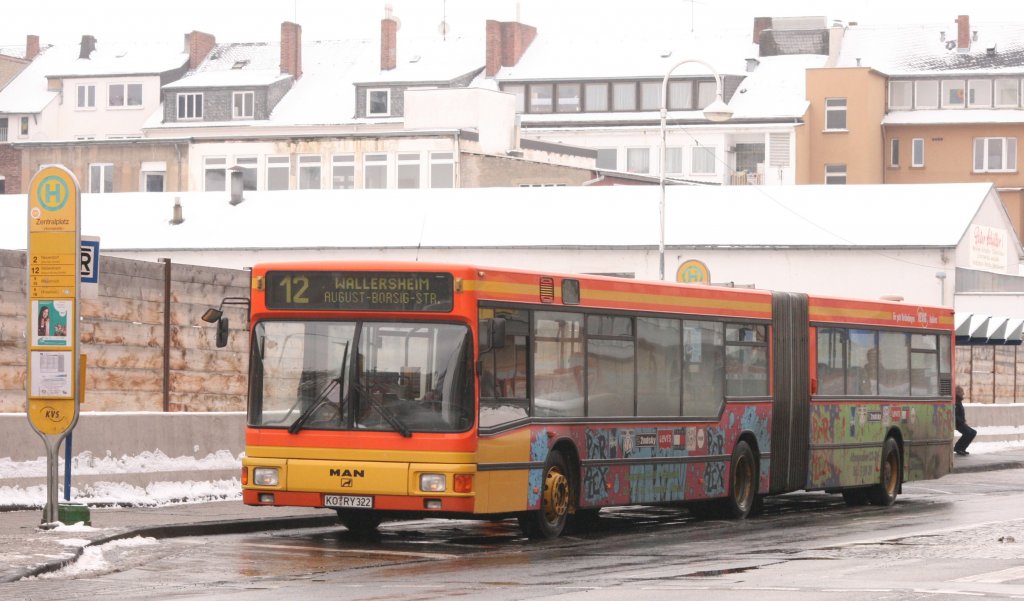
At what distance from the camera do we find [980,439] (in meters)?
46.9

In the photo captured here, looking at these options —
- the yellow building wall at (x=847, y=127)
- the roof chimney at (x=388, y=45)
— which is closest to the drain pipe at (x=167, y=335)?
the yellow building wall at (x=847, y=127)

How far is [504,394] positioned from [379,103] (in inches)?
3401

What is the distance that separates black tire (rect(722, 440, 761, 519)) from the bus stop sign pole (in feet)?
26.7

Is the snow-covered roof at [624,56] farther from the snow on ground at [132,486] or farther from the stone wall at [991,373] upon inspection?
the snow on ground at [132,486]

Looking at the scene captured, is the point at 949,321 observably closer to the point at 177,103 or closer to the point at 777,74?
the point at 777,74

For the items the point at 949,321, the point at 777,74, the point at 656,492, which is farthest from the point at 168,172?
the point at 656,492

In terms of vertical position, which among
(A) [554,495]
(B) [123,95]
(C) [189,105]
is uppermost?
(B) [123,95]

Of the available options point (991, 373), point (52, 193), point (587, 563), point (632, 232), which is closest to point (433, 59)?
point (632, 232)

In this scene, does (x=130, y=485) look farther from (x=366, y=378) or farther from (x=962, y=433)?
(x=962, y=433)

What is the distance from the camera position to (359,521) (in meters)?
19.0

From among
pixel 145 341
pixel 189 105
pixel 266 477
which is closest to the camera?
pixel 266 477

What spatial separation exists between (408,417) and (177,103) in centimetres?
9054

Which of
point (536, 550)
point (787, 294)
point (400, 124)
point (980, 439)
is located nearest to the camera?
point (536, 550)

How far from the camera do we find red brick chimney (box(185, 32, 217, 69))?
110 meters
